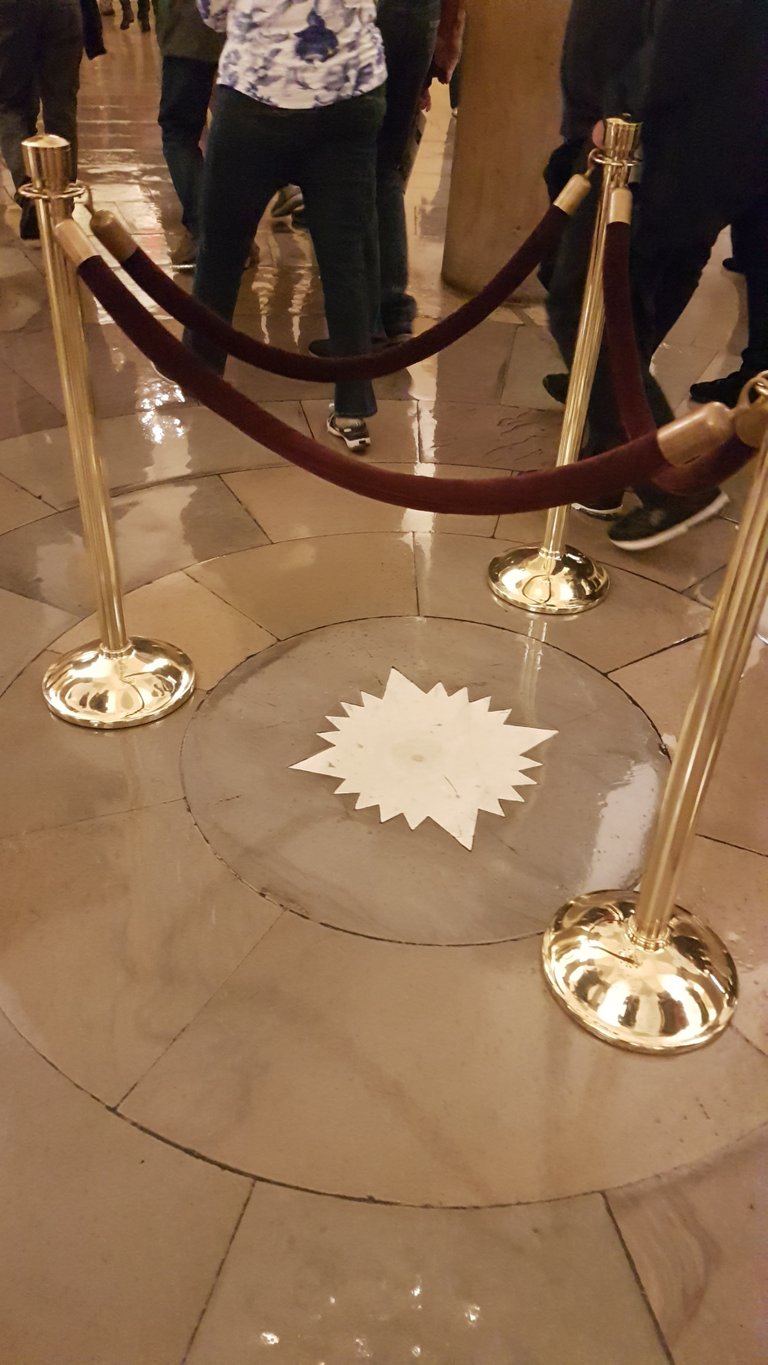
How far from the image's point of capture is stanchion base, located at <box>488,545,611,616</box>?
321 cm

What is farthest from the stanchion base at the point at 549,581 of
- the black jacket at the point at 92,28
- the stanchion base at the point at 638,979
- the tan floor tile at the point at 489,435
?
the black jacket at the point at 92,28

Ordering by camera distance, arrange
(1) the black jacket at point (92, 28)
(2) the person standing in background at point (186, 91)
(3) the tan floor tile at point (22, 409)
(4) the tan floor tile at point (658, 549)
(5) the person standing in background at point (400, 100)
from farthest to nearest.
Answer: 1. (1) the black jacket at point (92, 28)
2. (2) the person standing in background at point (186, 91)
3. (3) the tan floor tile at point (22, 409)
4. (5) the person standing in background at point (400, 100)
5. (4) the tan floor tile at point (658, 549)

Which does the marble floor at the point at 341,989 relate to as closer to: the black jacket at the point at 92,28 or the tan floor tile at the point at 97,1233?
the tan floor tile at the point at 97,1233

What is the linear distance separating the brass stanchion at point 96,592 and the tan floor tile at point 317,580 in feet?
1.31

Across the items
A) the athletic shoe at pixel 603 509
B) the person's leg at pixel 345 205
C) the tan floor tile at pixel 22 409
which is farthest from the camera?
the tan floor tile at pixel 22 409

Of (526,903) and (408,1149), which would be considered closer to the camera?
(408,1149)

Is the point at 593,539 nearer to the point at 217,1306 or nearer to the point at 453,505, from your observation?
the point at 453,505

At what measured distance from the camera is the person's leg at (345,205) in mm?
3178

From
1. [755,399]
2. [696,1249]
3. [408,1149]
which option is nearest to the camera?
[755,399]

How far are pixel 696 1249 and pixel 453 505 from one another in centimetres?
136

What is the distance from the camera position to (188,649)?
9.71 ft

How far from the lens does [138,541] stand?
346cm

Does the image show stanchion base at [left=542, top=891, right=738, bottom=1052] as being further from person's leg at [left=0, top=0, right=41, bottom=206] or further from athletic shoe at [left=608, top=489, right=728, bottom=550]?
person's leg at [left=0, top=0, right=41, bottom=206]

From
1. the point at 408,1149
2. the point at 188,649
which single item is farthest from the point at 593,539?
the point at 408,1149
